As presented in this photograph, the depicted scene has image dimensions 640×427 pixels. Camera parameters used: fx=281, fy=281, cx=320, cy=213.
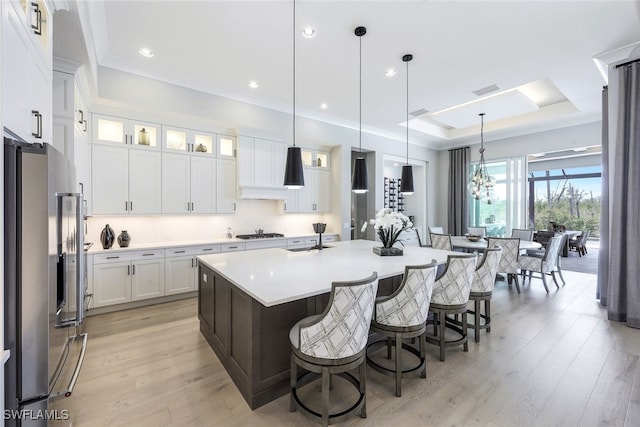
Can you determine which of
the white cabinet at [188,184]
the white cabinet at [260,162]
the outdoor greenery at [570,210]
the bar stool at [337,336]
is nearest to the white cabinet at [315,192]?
the white cabinet at [260,162]

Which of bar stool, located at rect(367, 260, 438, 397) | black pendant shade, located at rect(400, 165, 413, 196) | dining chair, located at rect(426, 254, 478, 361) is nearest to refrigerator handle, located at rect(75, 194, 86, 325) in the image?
bar stool, located at rect(367, 260, 438, 397)

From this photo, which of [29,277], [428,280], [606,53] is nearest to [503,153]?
[606,53]

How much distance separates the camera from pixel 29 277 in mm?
1233

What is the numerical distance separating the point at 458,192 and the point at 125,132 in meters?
7.52

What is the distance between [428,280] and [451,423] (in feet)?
3.02

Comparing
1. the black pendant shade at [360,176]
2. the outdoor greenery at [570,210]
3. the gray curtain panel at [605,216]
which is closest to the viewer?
the black pendant shade at [360,176]

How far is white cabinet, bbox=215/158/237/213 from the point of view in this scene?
4793mm

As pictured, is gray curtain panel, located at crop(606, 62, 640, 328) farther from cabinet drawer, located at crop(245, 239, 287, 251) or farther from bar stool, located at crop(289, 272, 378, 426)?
cabinet drawer, located at crop(245, 239, 287, 251)

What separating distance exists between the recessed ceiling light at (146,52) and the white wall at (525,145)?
7362mm

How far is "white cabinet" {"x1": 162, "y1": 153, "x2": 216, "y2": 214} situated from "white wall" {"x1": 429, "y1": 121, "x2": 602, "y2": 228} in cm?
628

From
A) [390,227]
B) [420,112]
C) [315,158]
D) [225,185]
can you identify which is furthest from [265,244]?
[420,112]

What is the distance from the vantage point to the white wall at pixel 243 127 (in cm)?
374

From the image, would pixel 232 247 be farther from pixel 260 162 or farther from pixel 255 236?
pixel 260 162

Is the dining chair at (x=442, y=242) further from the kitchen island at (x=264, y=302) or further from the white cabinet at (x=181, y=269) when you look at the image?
the white cabinet at (x=181, y=269)
